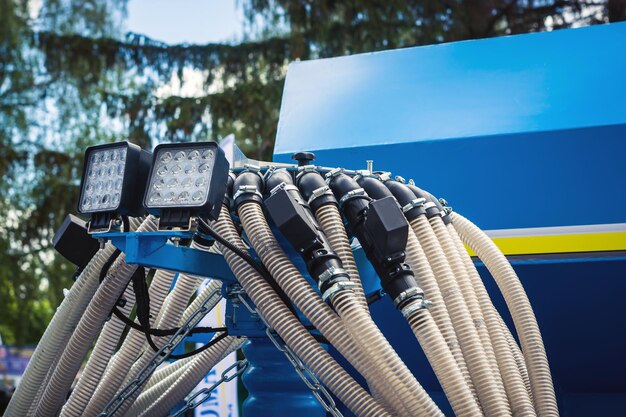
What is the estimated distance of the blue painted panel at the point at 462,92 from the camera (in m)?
3.50

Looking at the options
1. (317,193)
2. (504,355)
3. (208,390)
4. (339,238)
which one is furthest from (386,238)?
(208,390)

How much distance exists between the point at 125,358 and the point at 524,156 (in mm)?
1712

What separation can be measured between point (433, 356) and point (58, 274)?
11560mm

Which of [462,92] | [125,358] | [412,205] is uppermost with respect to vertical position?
[462,92]

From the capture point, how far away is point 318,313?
2.54 metres

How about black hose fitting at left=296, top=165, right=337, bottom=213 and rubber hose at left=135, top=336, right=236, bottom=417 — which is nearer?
black hose fitting at left=296, top=165, right=337, bottom=213

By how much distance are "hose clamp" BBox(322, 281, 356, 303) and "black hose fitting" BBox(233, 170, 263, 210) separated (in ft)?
1.32

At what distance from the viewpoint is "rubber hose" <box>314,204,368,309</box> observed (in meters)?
2.62

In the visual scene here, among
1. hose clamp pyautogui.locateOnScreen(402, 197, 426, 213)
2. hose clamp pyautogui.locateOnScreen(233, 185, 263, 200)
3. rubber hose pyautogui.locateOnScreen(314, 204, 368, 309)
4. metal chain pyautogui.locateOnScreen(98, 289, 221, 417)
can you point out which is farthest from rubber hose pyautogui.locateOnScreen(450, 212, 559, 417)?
metal chain pyautogui.locateOnScreen(98, 289, 221, 417)

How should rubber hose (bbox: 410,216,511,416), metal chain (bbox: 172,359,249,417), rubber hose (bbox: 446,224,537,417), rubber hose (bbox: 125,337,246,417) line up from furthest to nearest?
rubber hose (bbox: 125,337,246,417) < metal chain (bbox: 172,359,249,417) < rubber hose (bbox: 446,224,537,417) < rubber hose (bbox: 410,216,511,416)

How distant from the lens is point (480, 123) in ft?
11.6

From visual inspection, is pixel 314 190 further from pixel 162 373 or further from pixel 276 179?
pixel 162 373

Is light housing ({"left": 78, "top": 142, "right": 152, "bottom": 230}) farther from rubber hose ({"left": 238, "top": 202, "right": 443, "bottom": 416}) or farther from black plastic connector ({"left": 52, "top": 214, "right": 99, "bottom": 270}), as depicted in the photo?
black plastic connector ({"left": 52, "top": 214, "right": 99, "bottom": 270})

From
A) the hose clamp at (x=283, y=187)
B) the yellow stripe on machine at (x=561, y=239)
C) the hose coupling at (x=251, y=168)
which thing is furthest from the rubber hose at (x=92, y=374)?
the yellow stripe on machine at (x=561, y=239)
